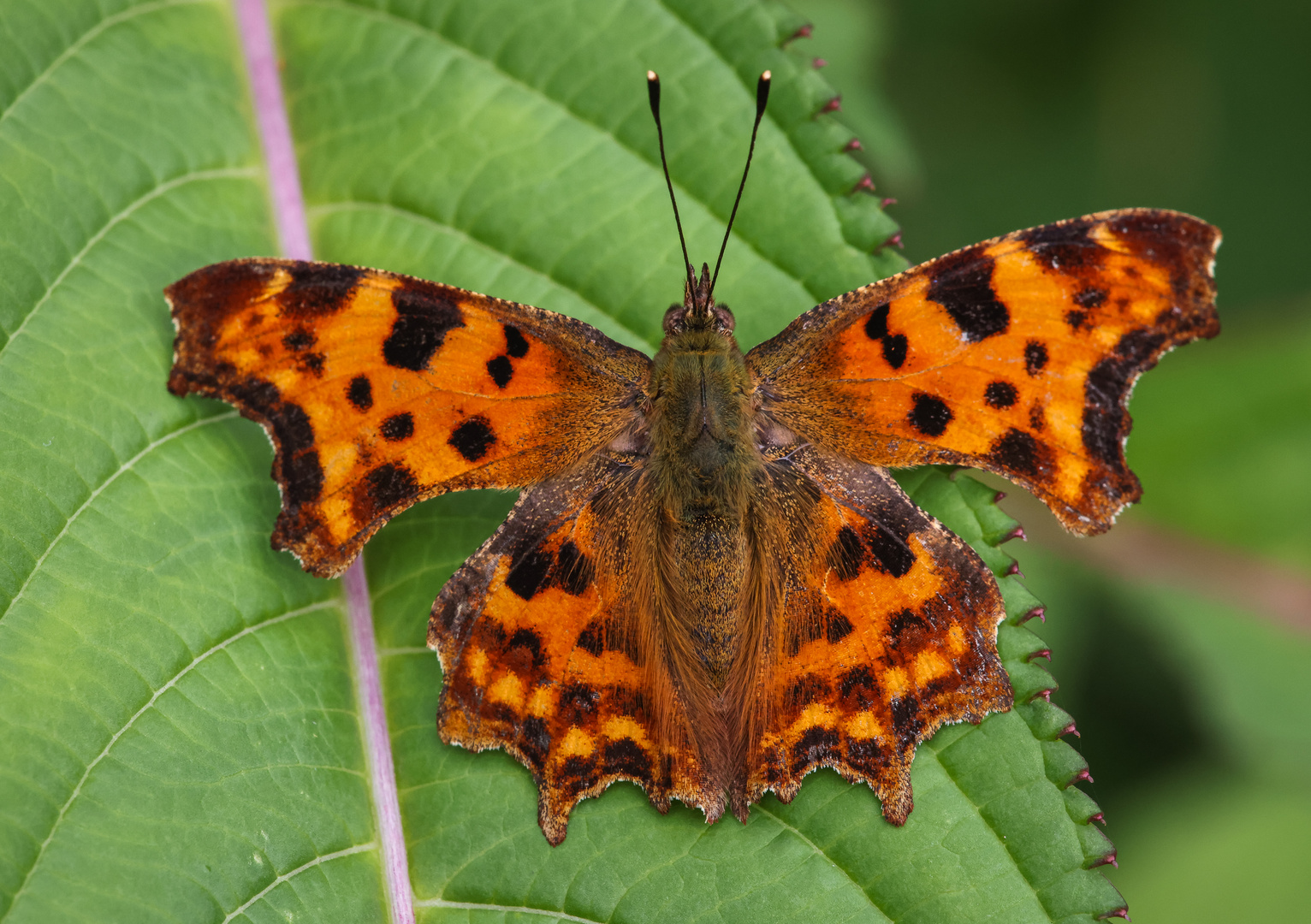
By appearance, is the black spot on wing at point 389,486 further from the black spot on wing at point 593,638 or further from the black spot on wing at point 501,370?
the black spot on wing at point 593,638

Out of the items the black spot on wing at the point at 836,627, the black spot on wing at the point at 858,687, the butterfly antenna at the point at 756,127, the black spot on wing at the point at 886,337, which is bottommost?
the black spot on wing at the point at 858,687

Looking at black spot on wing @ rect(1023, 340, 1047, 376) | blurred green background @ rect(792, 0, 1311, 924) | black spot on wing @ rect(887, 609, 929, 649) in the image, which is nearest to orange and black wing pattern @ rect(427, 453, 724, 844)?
black spot on wing @ rect(887, 609, 929, 649)

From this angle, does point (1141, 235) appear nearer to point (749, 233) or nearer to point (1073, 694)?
point (749, 233)

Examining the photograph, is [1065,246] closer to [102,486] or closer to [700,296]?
[700,296]

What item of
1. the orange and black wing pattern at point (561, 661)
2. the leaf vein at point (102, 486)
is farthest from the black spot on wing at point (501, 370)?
the leaf vein at point (102, 486)

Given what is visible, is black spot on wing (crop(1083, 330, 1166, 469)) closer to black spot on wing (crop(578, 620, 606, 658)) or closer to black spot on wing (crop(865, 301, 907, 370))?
black spot on wing (crop(865, 301, 907, 370))
